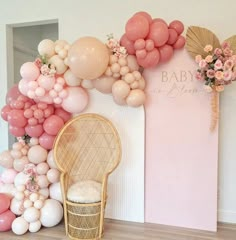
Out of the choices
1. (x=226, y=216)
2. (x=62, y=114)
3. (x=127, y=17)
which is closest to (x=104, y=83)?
(x=62, y=114)

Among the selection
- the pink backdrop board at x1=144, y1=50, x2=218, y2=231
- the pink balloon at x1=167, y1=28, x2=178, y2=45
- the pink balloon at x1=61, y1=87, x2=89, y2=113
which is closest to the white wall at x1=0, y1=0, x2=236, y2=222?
the pink backdrop board at x1=144, y1=50, x2=218, y2=231

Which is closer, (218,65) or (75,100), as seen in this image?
(218,65)

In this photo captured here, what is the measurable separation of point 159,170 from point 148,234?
1.86ft

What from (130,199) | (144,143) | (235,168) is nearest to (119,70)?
(144,143)

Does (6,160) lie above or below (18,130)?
below

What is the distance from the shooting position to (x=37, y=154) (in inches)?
102

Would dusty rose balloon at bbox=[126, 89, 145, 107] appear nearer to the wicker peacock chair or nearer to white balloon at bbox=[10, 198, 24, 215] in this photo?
the wicker peacock chair

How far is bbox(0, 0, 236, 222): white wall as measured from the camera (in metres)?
2.55

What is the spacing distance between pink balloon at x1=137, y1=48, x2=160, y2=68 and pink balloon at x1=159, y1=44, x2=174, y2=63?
0.17 ft

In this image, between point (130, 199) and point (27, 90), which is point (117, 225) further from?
point (27, 90)

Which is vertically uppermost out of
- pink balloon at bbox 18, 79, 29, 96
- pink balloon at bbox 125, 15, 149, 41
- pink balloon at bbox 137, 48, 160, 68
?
pink balloon at bbox 125, 15, 149, 41

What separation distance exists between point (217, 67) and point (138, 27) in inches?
27.6

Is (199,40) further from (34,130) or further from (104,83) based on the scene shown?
(34,130)

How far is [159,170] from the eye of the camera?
2604 mm
